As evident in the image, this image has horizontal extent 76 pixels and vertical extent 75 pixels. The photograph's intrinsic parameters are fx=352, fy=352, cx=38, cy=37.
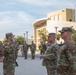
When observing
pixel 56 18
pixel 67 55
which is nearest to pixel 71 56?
pixel 67 55

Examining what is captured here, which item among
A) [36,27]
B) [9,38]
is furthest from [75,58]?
[36,27]

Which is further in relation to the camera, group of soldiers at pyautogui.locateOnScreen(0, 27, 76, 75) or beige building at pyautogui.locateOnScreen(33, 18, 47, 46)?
beige building at pyautogui.locateOnScreen(33, 18, 47, 46)

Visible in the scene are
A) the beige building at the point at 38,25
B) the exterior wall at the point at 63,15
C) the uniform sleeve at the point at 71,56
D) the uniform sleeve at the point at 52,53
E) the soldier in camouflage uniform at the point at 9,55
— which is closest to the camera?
the uniform sleeve at the point at 71,56

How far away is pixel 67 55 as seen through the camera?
6824 millimetres

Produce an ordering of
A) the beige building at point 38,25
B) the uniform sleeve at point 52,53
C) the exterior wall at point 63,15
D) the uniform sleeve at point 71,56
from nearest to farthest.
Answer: the uniform sleeve at point 71,56 → the uniform sleeve at point 52,53 → the beige building at point 38,25 → the exterior wall at point 63,15

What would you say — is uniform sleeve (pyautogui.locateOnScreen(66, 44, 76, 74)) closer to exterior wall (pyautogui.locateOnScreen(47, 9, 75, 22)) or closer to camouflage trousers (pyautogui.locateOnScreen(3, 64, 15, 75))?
camouflage trousers (pyautogui.locateOnScreen(3, 64, 15, 75))

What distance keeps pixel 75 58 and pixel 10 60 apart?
13.5ft

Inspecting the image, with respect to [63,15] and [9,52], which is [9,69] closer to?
[9,52]

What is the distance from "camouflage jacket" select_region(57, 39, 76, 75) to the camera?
678 cm

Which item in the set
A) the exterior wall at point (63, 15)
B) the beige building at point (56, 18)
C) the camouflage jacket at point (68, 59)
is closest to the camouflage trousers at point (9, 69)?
the camouflage jacket at point (68, 59)

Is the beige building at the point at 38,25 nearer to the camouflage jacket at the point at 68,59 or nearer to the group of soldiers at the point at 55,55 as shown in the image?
the group of soldiers at the point at 55,55

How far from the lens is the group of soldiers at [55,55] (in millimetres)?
6812

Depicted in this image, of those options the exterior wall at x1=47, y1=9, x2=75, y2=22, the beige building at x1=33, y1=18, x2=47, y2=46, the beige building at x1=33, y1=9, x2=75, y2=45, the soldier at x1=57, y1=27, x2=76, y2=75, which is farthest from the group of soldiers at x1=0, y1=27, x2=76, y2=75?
the exterior wall at x1=47, y1=9, x2=75, y2=22

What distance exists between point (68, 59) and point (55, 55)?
2.73 m
